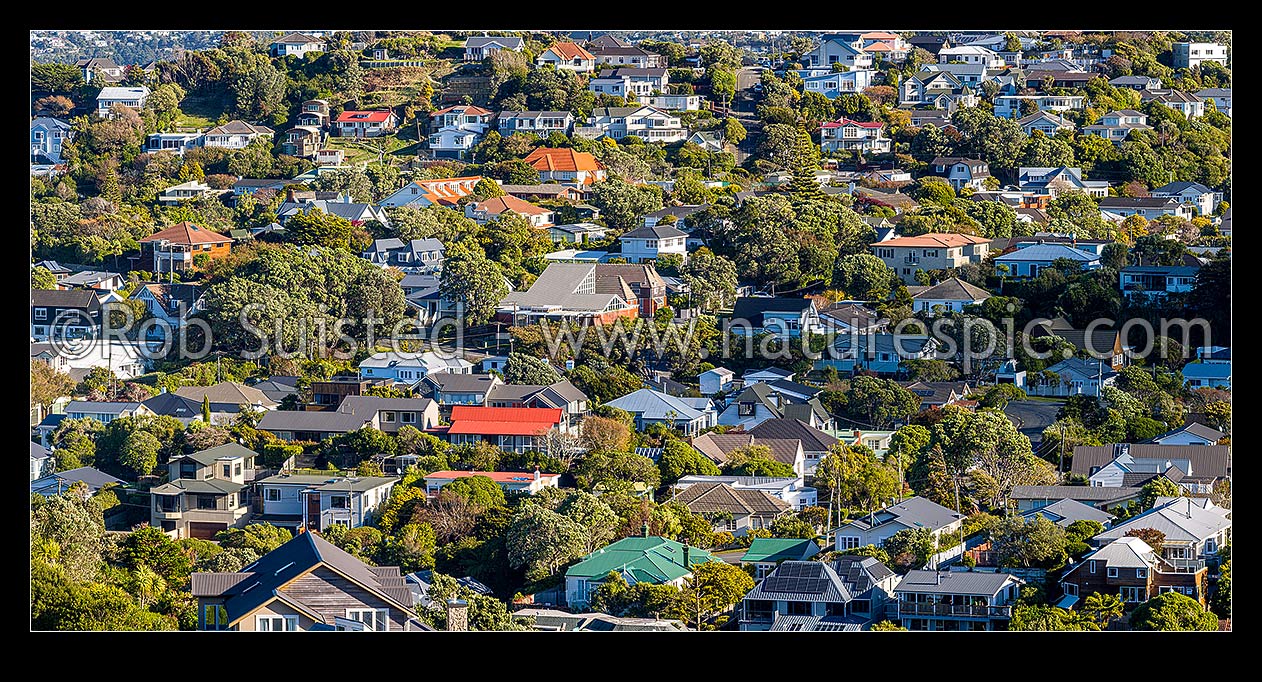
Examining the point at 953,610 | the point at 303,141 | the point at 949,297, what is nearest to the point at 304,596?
the point at 953,610

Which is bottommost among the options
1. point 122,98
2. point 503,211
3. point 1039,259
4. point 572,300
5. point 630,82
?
point 572,300

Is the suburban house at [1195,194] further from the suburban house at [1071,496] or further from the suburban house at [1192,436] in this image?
the suburban house at [1071,496]

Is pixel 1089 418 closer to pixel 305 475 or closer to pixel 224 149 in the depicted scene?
pixel 305 475

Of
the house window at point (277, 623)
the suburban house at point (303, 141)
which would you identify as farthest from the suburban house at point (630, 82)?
the house window at point (277, 623)

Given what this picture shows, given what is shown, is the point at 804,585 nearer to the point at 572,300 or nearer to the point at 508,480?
the point at 508,480

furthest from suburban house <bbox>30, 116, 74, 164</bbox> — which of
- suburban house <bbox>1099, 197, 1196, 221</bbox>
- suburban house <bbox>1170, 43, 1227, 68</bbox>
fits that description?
suburban house <bbox>1170, 43, 1227, 68</bbox>

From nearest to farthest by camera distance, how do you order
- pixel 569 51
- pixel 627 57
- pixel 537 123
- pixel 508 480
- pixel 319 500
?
pixel 319 500
pixel 508 480
pixel 537 123
pixel 569 51
pixel 627 57

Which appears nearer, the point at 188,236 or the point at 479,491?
the point at 479,491
